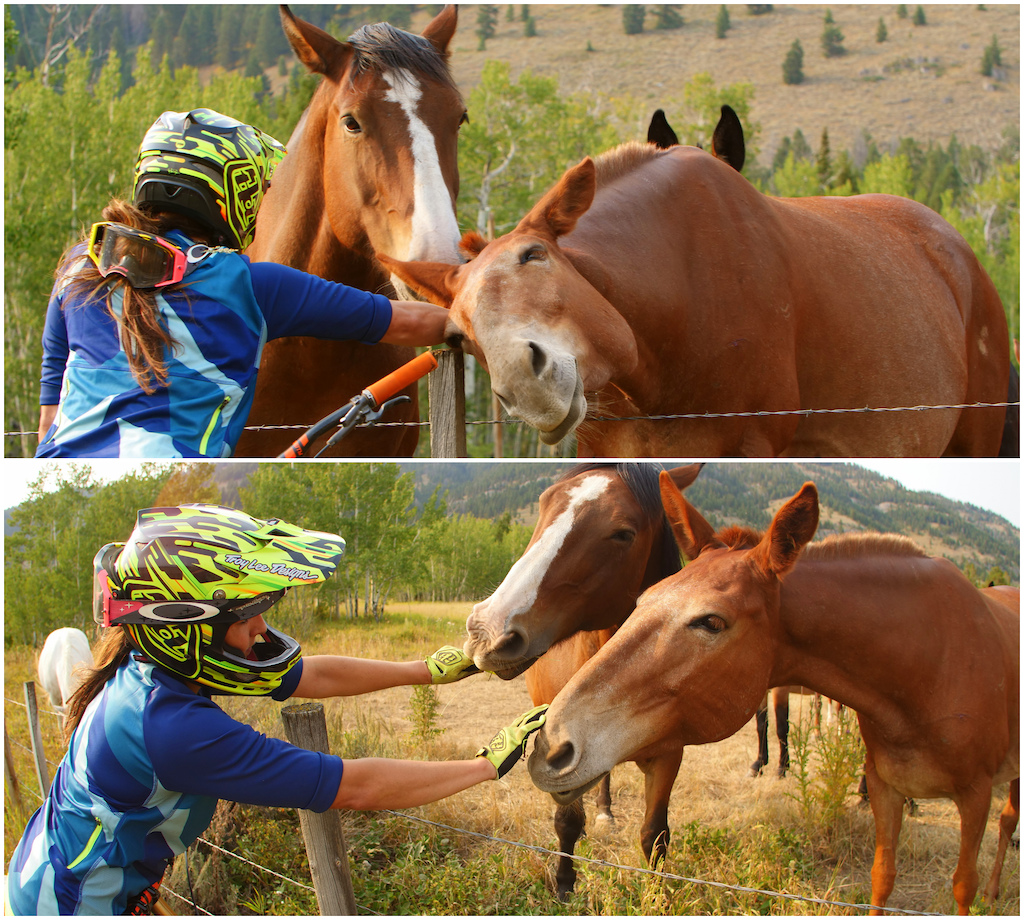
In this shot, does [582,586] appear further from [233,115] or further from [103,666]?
[233,115]

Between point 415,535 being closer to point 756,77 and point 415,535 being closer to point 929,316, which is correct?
point 929,316

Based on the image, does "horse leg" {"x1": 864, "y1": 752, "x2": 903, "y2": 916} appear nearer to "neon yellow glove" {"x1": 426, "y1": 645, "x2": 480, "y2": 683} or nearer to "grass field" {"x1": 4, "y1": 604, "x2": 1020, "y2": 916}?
"grass field" {"x1": 4, "y1": 604, "x2": 1020, "y2": 916}

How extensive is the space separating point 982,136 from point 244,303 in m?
84.9

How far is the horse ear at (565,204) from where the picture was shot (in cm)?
286

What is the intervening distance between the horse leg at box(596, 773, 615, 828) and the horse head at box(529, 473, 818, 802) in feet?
1.39

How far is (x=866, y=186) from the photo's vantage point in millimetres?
28703

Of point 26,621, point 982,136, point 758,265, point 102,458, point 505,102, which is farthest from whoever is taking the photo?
point 982,136

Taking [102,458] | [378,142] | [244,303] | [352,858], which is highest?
[378,142]

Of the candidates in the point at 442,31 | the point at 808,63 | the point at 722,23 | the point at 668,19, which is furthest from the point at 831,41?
the point at 442,31

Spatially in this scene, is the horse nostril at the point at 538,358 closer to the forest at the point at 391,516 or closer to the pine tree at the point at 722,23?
the forest at the point at 391,516

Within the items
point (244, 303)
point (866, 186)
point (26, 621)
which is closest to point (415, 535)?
point (244, 303)

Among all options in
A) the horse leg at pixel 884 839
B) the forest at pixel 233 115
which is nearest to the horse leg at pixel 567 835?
the horse leg at pixel 884 839

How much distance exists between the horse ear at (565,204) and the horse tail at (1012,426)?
4.32m

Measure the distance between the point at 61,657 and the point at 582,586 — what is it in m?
2.34
